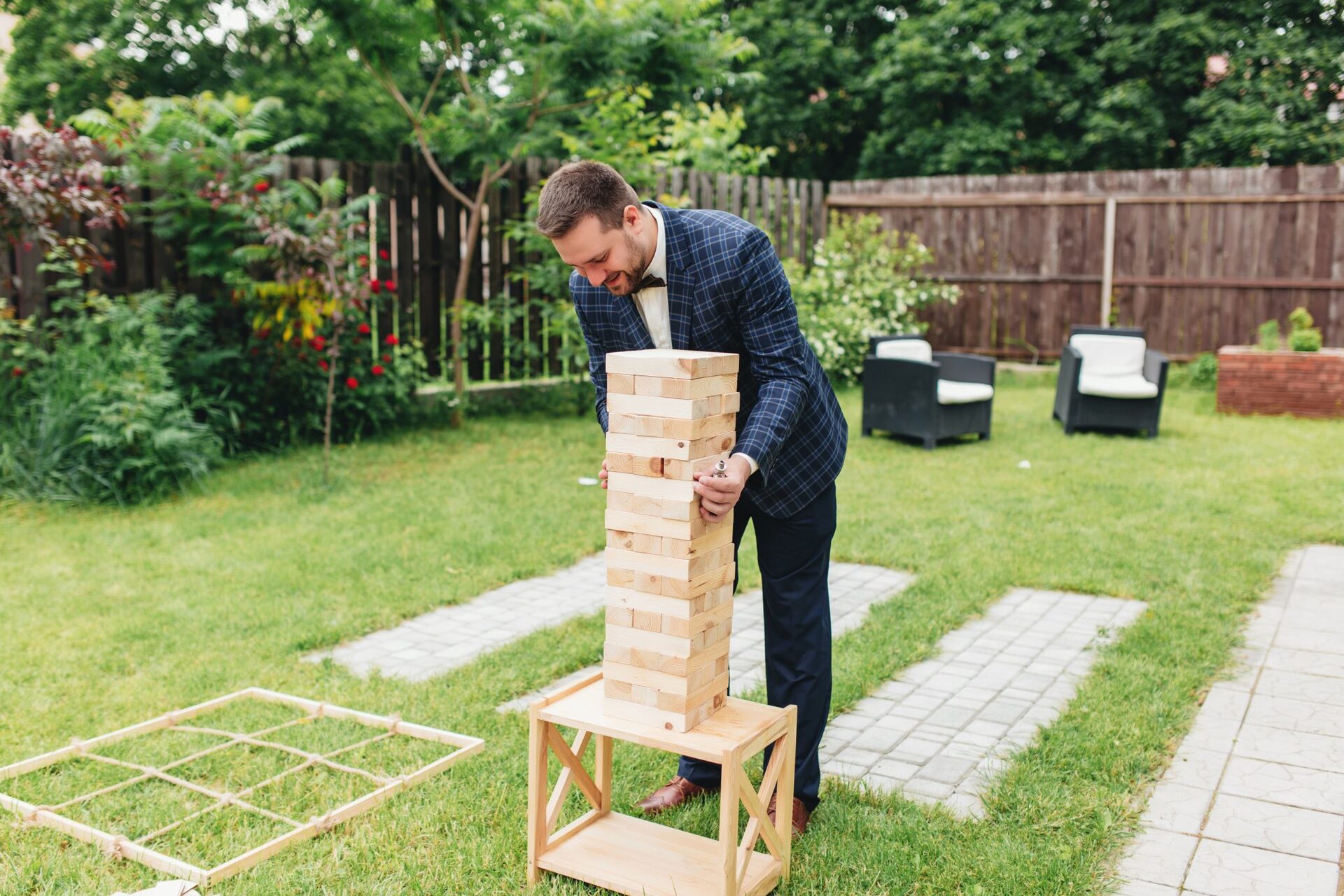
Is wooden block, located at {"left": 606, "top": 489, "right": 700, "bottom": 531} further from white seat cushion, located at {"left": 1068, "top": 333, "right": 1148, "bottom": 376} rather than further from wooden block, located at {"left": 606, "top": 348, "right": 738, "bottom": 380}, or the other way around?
white seat cushion, located at {"left": 1068, "top": 333, "right": 1148, "bottom": 376}

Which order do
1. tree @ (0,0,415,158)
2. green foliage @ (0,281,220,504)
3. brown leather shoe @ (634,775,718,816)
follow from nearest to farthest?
brown leather shoe @ (634,775,718,816), green foliage @ (0,281,220,504), tree @ (0,0,415,158)

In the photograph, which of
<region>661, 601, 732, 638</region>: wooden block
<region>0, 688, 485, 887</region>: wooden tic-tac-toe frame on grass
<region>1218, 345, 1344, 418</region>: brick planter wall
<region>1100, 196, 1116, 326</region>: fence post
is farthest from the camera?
<region>1100, 196, 1116, 326</region>: fence post

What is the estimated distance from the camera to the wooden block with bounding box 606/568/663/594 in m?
2.57

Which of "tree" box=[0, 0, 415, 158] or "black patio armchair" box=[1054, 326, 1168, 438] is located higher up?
"tree" box=[0, 0, 415, 158]

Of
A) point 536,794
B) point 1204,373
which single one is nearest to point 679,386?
point 536,794

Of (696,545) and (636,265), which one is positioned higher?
(636,265)

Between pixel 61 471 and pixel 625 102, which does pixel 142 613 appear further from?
pixel 625 102

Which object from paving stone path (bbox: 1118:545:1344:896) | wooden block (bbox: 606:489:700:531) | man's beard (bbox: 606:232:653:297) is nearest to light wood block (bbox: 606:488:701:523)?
wooden block (bbox: 606:489:700:531)

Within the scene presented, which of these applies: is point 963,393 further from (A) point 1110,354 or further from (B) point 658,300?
(B) point 658,300

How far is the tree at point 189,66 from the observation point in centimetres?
1841

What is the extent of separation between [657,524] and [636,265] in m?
0.61

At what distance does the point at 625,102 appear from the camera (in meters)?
9.10

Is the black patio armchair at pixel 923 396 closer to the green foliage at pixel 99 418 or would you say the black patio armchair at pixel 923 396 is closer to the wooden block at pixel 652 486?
the green foliage at pixel 99 418

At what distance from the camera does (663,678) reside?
2562 millimetres
